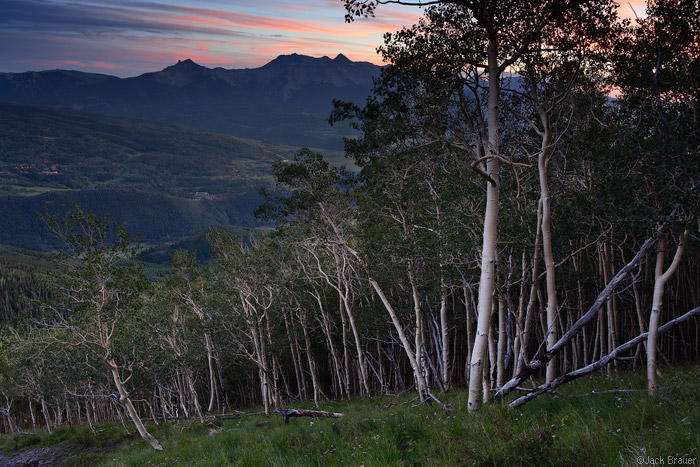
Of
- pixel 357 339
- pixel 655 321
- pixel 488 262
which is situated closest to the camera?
pixel 488 262

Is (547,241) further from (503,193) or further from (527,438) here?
(527,438)

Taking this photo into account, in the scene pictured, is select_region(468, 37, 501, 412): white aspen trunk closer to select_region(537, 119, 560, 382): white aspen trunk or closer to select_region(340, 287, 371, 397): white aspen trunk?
select_region(537, 119, 560, 382): white aspen trunk

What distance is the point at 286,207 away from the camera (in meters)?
25.8

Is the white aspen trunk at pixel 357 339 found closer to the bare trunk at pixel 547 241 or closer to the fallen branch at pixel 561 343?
the bare trunk at pixel 547 241

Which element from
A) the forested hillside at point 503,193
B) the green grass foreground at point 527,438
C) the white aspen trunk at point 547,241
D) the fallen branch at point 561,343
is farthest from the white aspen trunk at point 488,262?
the white aspen trunk at point 547,241

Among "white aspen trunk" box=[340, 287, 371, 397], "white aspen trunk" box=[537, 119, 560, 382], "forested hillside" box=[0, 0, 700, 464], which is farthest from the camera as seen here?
"white aspen trunk" box=[340, 287, 371, 397]

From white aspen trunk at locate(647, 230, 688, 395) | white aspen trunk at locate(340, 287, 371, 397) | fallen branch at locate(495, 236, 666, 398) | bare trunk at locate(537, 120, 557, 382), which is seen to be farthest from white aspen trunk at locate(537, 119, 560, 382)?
white aspen trunk at locate(340, 287, 371, 397)

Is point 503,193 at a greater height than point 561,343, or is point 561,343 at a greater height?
point 503,193

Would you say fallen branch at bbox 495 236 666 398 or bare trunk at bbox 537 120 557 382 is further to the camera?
bare trunk at bbox 537 120 557 382

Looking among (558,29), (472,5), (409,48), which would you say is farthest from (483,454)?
(558,29)

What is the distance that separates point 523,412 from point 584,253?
20.6 metres

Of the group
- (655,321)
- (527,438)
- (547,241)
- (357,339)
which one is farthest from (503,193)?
(357,339)

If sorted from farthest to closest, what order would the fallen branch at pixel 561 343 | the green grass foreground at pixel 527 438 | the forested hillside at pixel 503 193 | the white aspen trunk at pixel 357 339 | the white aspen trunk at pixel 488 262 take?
the white aspen trunk at pixel 357 339
the forested hillside at pixel 503 193
the white aspen trunk at pixel 488 262
the fallen branch at pixel 561 343
the green grass foreground at pixel 527 438

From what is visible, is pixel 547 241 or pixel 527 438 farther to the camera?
pixel 547 241
